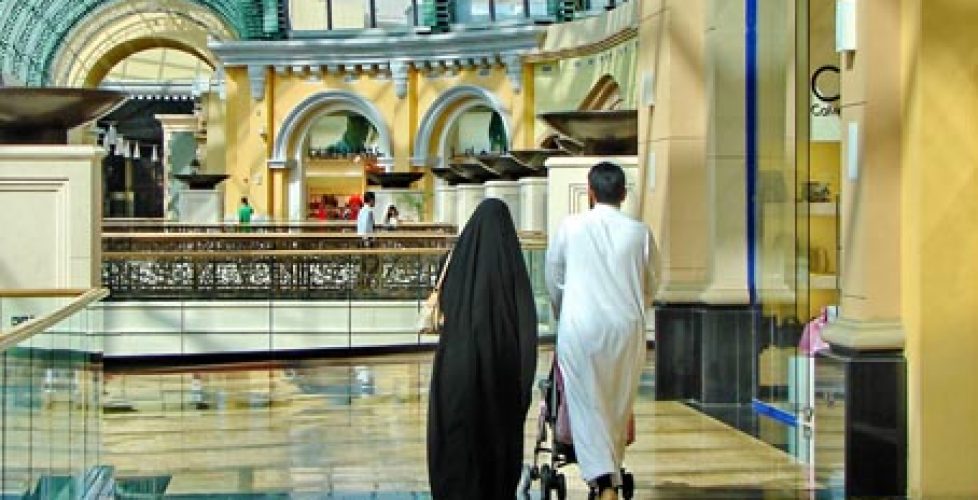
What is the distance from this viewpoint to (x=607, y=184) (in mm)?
7547

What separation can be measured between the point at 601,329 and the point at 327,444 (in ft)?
12.2

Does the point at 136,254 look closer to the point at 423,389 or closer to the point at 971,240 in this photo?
the point at 423,389

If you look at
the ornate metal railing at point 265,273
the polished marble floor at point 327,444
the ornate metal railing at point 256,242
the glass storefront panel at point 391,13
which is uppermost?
the glass storefront panel at point 391,13

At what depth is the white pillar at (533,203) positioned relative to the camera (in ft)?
74.7

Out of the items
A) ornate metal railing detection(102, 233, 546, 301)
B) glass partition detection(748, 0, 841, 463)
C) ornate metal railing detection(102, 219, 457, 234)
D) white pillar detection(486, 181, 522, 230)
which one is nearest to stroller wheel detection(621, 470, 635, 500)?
glass partition detection(748, 0, 841, 463)

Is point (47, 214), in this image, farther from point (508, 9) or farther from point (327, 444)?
point (508, 9)

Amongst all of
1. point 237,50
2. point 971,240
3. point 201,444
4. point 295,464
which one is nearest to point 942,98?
point 971,240

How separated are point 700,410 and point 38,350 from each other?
5986 millimetres

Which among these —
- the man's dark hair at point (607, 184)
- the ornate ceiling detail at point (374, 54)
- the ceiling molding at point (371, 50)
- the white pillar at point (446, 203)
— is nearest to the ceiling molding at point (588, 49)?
the ceiling molding at point (371, 50)

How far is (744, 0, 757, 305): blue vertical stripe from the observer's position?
12320mm

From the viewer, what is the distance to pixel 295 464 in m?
9.70

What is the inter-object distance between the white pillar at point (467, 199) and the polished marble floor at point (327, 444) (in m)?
16.1

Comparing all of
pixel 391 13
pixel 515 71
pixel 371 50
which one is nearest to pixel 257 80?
pixel 371 50

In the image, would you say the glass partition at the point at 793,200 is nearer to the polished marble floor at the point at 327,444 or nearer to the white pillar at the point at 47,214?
the polished marble floor at the point at 327,444
